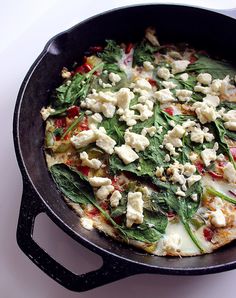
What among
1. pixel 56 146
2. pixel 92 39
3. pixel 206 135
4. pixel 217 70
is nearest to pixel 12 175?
pixel 56 146

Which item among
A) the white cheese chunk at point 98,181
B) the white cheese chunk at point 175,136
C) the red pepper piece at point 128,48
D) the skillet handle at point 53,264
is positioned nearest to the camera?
the skillet handle at point 53,264

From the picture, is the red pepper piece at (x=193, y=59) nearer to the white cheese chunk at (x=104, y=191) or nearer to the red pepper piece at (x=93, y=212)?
the white cheese chunk at (x=104, y=191)

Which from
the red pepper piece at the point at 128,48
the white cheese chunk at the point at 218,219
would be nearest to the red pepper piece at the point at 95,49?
the red pepper piece at the point at 128,48

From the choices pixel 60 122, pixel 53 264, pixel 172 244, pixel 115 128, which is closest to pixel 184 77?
pixel 115 128

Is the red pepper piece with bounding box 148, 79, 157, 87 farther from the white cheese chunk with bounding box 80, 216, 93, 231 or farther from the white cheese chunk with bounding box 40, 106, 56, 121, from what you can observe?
the white cheese chunk with bounding box 80, 216, 93, 231

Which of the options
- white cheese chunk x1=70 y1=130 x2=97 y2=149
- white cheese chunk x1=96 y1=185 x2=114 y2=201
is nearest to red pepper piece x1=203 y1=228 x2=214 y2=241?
white cheese chunk x1=96 y1=185 x2=114 y2=201

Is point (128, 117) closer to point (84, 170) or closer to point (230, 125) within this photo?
point (84, 170)

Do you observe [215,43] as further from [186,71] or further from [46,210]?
[46,210]
